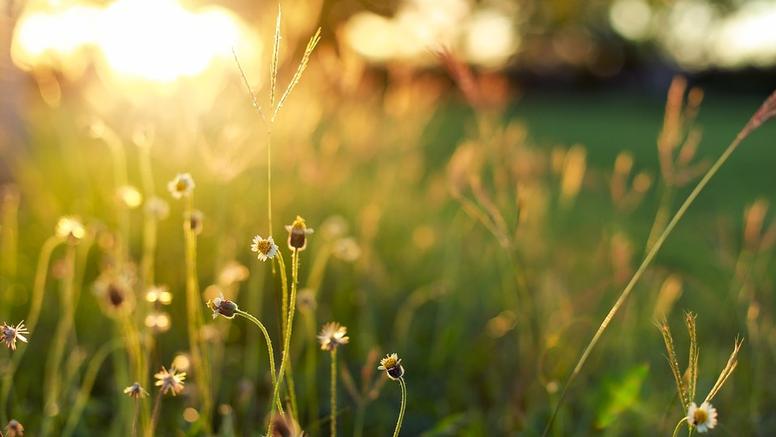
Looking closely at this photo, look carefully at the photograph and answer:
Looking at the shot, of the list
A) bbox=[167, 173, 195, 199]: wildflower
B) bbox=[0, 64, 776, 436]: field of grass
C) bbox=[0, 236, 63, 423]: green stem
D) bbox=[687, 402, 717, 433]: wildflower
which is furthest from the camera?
bbox=[0, 64, 776, 436]: field of grass

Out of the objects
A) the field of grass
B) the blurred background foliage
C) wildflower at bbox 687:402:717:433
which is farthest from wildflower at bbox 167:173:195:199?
wildflower at bbox 687:402:717:433

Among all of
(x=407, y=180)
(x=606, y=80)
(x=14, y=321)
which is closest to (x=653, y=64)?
(x=606, y=80)

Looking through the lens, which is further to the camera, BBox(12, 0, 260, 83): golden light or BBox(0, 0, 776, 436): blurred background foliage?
BBox(12, 0, 260, 83): golden light

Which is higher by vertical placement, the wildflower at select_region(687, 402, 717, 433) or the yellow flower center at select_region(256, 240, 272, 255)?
the yellow flower center at select_region(256, 240, 272, 255)

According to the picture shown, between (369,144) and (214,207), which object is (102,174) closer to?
(214,207)

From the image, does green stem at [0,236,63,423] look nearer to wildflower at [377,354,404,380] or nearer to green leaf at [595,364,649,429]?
wildflower at [377,354,404,380]

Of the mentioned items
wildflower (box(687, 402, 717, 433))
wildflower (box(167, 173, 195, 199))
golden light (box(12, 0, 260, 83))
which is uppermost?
golden light (box(12, 0, 260, 83))

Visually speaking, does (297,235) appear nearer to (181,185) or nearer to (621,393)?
(181,185)
